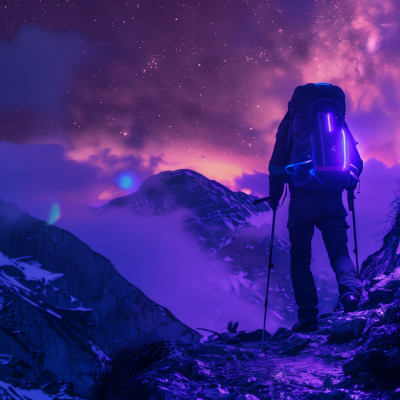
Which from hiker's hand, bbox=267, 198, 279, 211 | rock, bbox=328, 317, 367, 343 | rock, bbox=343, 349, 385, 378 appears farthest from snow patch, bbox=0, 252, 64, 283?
rock, bbox=343, 349, 385, 378

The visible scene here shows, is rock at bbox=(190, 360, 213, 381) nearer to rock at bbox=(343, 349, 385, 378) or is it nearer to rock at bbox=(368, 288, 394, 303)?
rock at bbox=(343, 349, 385, 378)

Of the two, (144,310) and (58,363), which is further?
(144,310)

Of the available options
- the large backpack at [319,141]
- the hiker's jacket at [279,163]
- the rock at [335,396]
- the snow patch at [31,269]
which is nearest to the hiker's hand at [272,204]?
the hiker's jacket at [279,163]

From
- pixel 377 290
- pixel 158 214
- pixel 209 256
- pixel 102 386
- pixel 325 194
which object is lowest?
pixel 102 386

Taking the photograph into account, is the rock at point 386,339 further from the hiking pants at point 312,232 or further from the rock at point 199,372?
the hiking pants at point 312,232

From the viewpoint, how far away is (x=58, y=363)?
7156 cm

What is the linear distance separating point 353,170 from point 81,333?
9390 cm

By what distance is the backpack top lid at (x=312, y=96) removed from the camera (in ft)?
11.3

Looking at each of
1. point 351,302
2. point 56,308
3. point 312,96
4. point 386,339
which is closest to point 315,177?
point 312,96

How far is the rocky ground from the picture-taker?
4.10ft

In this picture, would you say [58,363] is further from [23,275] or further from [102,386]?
[102,386]

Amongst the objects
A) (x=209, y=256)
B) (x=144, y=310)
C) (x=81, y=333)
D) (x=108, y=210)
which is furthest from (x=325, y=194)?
(x=209, y=256)

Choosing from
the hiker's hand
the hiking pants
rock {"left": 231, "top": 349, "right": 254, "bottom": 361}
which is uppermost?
the hiker's hand

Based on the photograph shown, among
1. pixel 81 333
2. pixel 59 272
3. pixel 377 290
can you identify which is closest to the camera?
pixel 377 290
